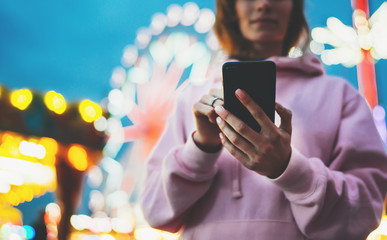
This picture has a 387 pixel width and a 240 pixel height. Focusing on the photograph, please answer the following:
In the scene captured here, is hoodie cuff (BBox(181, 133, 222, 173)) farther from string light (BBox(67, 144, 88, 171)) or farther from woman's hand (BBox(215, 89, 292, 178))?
string light (BBox(67, 144, 88, 171))

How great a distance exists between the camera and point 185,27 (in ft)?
22.2

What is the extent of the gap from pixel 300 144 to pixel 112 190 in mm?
6435

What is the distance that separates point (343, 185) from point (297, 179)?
12cm

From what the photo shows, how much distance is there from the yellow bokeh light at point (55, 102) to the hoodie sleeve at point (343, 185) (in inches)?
144

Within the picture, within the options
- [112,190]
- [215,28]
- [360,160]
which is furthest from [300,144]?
[112,190]

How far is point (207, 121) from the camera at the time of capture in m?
0.75

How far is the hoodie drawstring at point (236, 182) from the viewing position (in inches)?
31.3

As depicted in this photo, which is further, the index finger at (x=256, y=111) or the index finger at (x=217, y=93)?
the index finger at (x=217, y=93)

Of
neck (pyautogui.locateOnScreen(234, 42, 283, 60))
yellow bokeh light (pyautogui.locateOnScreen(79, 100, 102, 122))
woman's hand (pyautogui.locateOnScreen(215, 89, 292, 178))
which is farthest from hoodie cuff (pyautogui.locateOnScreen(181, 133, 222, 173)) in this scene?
yellow bokeh light (pyautogui.locateOnScreen(79, 100, 102, 122))

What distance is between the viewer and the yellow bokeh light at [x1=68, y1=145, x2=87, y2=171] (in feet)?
13.5

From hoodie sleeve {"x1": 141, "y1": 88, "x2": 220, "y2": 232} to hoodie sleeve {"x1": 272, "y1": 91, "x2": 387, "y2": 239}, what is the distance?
0.17 meters

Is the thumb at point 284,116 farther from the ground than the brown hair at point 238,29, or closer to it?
closer to it

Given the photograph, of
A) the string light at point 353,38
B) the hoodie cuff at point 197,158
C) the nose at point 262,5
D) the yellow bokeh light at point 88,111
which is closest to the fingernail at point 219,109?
the hoodie cuff at point 197,158

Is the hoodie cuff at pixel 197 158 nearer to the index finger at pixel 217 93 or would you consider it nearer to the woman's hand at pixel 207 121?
the woman's hand at pixel 207 121
